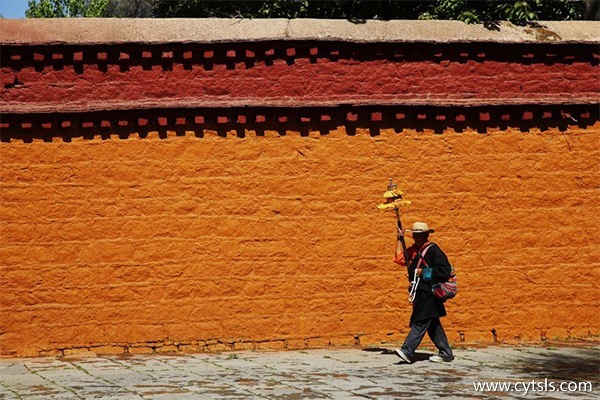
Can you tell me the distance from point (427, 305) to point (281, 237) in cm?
217

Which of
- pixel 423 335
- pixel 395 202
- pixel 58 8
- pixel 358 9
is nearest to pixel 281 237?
pixel 395 202

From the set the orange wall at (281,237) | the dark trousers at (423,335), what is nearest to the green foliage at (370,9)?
the orange wall at (281,237)

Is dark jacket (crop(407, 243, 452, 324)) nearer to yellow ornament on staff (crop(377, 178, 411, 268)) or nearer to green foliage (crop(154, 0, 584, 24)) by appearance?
yellow ornament on staff (crop(377, 178, 411, 268))

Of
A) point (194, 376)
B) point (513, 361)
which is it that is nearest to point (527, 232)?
point (513, 361)

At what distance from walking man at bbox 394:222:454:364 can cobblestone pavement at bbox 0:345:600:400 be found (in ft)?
0.58

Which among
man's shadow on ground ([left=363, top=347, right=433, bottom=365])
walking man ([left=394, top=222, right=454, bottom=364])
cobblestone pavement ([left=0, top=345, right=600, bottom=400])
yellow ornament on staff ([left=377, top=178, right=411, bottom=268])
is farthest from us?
yellow ornament on staff ([left=377, top=178, right=411, bottom=268])

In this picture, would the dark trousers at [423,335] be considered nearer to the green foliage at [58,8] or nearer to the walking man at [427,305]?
the walking man at [427,305]

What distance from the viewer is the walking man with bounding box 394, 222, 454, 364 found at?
11320 mm

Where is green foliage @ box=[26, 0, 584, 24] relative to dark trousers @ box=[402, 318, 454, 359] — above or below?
above

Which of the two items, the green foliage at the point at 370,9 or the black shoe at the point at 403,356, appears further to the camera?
the green foliage at the point at 370,9

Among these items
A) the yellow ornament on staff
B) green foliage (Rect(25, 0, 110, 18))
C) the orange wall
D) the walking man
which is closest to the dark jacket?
the walking man

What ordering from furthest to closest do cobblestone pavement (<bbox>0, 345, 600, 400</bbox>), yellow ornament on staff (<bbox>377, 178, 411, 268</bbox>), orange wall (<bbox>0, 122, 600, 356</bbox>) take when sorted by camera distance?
orange wall (<bbox>0, 122, 600, 356</bbox>), yellow ornament on staff (<bbox>377, 178, 411, 268</bbox>), cobblestone pavement (<bbox>0, 345, 600, 400</bbox>)

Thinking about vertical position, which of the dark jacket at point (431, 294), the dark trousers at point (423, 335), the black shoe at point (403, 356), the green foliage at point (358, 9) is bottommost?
the black shoe at point (403, 356)

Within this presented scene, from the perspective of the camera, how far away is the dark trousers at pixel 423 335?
1127 cm
